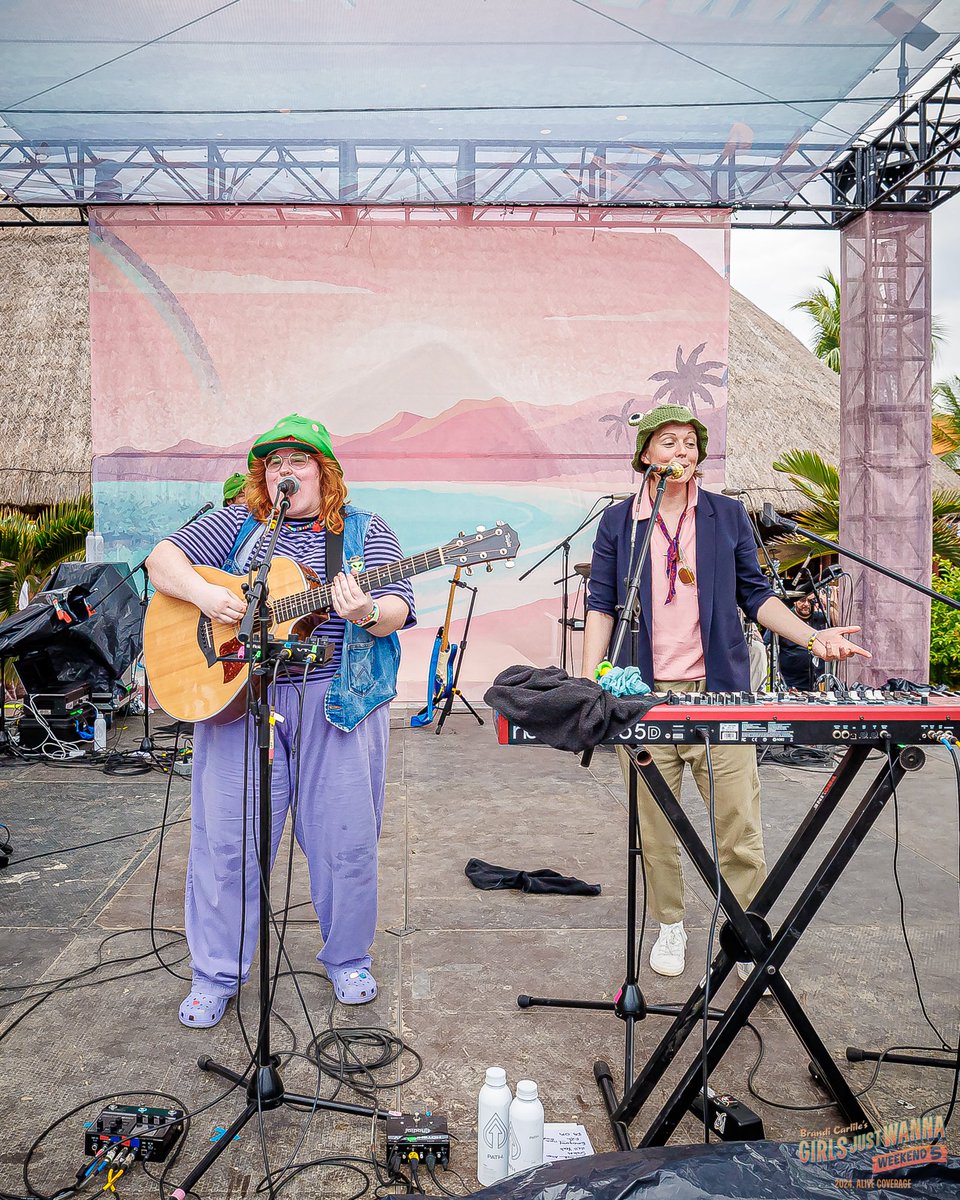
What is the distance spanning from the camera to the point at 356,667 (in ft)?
9.52

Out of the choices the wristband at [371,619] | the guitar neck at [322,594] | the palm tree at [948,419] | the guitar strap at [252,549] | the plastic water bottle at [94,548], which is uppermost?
the palm tree at [948,419]

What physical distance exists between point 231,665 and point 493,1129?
1.51 meters

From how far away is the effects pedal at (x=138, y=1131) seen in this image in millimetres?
2186

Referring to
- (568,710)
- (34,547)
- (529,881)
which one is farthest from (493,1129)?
(34,547)

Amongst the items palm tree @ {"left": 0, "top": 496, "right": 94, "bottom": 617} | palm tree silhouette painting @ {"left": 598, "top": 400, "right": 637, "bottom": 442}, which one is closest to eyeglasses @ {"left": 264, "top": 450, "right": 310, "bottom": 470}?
palm tree silhouette painting @ {"left": 598, "top": 400, "right": 637, "bottom": 442}

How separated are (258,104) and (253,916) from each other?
6.91 m

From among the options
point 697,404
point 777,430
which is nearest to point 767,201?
point 697,404

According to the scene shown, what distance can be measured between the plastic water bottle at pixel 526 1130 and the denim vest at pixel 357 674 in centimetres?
118

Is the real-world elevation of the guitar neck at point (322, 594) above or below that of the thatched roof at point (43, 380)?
below

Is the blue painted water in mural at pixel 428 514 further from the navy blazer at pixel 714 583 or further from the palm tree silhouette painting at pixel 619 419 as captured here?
the navy blazer at pixel 714 583

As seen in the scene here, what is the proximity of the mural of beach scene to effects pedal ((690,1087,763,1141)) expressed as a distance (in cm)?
731

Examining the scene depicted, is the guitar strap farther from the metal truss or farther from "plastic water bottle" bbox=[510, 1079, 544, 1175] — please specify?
the metal truss

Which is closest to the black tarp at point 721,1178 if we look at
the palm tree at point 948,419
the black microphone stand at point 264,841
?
the black microphone stand at point 264,841

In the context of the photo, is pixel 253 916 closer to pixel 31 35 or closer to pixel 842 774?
pixel 842 774
